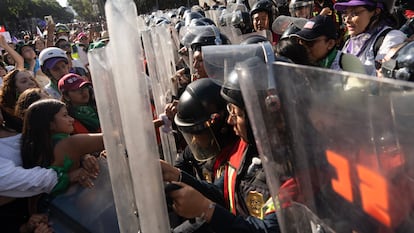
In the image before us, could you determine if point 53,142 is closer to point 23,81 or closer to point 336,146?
point 23,81

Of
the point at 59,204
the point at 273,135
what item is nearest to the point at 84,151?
the point at 59,204

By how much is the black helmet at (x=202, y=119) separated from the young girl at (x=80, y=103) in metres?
1.12

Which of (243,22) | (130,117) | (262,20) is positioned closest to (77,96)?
(130,117)

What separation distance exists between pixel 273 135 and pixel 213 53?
1.17 meters

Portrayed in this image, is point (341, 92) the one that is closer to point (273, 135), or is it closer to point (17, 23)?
point (273, 135)

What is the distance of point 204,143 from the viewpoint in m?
2.10

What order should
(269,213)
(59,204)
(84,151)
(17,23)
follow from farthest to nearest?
1. (17,23)
2. (84,151)
3. (59,204)
4. (269,213)

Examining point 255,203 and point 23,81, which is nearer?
point 255,203

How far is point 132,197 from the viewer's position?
1226 mm

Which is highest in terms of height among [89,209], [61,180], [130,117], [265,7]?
[265,7]

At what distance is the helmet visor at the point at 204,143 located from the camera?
82.7 inches

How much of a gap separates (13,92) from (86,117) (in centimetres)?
69

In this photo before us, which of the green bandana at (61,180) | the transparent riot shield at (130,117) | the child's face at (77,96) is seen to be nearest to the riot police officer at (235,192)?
the transparent riot shield at (130,117)

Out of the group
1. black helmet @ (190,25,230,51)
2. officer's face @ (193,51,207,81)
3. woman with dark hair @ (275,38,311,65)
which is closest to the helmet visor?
woman with dark hair @ (275,38,311,65)
